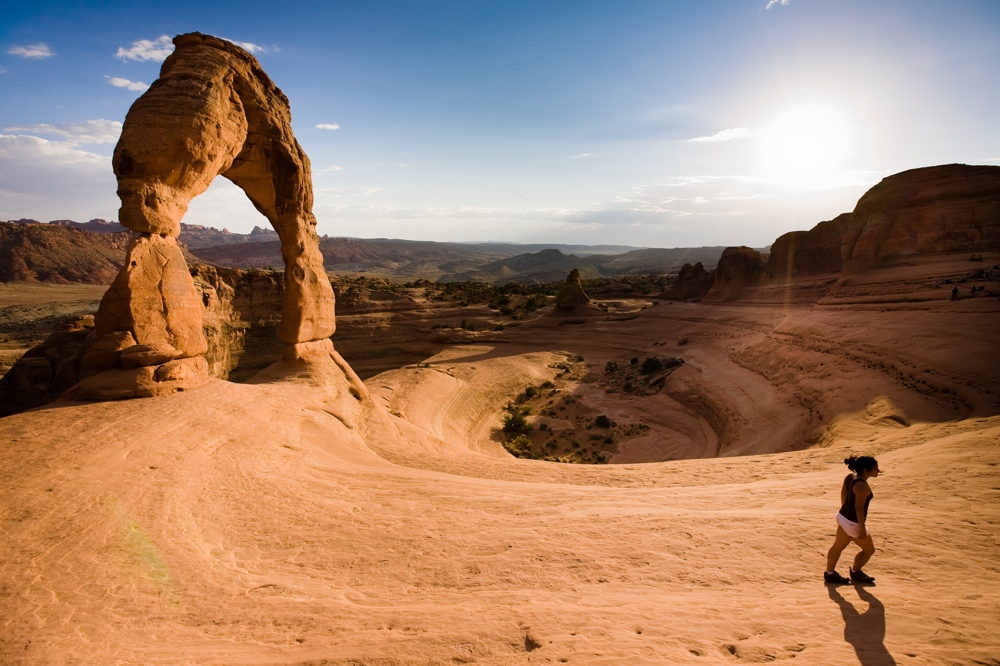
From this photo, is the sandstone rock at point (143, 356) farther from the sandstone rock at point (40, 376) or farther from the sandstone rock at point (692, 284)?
the sandstone rock at point (692, 284)

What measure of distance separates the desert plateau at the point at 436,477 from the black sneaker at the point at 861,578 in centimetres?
11

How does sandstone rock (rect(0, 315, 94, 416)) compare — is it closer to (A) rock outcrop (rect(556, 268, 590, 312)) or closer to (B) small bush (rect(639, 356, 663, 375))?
(B) small bush (rect(639, 356, 663, 375))

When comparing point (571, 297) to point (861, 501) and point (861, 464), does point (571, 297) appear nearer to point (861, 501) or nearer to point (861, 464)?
point (861, 464)

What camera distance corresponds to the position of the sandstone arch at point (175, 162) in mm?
8836

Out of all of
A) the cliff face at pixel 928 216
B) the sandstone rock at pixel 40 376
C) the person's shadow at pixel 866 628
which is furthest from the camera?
the cliff face at pixel 928 216

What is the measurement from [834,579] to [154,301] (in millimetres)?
11622

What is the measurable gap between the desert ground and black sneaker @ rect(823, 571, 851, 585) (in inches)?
6.0

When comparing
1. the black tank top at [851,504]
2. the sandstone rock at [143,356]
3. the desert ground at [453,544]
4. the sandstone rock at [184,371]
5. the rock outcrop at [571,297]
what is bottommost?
the desert ground at [453,544]

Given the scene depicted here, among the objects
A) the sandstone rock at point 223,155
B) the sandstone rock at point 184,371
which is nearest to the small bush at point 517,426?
the sandstone rock at point 223,155

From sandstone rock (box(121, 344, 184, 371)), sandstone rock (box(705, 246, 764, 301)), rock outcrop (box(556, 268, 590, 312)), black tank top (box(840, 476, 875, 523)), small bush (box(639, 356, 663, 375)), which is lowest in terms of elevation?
small bush (box(639, 356, 663, 375))

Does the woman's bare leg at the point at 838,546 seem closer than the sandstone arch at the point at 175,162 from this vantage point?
Yes

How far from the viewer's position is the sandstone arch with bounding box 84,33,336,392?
29.0 feet

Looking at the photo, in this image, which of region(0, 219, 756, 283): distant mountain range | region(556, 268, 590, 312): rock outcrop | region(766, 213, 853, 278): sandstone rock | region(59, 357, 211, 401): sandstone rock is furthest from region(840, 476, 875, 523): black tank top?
region(0, 219, 756, 283): distant mountain range

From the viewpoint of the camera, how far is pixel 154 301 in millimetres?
9172
